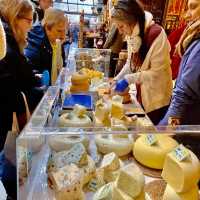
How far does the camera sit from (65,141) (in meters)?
0.96

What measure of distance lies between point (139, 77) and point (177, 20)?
7.16 feet

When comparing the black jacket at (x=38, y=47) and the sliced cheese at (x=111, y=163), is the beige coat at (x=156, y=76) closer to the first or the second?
the black jacket at (x=38, y=47)

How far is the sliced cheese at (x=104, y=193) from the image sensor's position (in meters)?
0.77

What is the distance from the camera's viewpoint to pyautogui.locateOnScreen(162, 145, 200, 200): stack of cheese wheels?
754 mm

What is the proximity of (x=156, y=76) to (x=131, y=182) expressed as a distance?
1177 mm

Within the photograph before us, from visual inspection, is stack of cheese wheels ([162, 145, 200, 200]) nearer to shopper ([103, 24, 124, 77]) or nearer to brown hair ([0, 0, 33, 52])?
brown hair ([0, 0, 33, 52])

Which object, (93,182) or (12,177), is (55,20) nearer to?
(12,177)

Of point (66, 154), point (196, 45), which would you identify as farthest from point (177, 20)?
point (66, 154)

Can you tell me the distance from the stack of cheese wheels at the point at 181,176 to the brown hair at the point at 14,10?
116 cm

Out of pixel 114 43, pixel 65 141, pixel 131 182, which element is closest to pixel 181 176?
pixel 131 182

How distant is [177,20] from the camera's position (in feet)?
11.7

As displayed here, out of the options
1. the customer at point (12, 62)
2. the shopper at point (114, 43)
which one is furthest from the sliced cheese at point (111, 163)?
the shopper at point (114, 43)

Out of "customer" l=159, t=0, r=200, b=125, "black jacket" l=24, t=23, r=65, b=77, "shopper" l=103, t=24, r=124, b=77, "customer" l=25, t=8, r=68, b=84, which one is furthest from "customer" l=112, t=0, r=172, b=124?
"shopper" l=103, t=24, r=124, b=77

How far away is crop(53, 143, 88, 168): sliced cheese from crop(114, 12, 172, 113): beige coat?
93 centimetres
